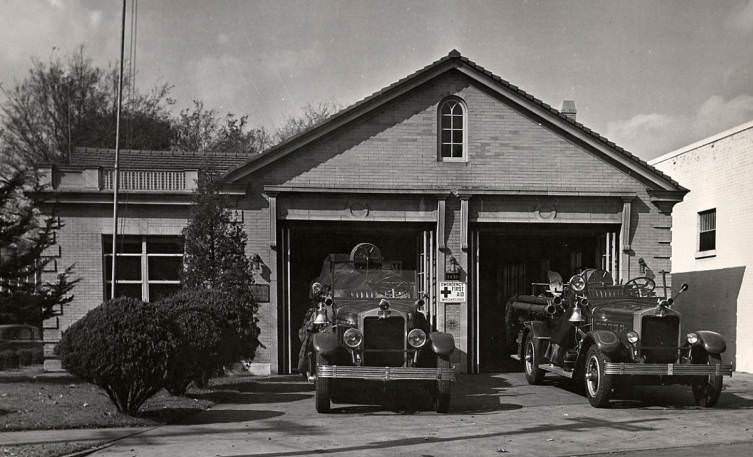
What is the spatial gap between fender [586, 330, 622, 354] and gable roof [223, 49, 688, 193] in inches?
283

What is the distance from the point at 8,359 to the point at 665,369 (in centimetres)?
1440

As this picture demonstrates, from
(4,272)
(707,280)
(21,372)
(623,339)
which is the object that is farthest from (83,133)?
(623,339)

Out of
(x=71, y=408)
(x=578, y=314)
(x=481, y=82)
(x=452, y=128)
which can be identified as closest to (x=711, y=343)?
(x=578, y=314)

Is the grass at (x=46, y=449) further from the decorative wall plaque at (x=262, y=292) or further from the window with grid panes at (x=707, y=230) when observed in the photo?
the window with grid panes at (x=707, y=230)

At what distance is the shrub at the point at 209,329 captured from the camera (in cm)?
1308

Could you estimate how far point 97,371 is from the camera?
34.6 feet

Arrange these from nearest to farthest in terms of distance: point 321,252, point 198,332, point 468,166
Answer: point 198,332, point 468,166, point 321,252

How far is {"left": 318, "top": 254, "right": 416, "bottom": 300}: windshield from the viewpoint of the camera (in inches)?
575

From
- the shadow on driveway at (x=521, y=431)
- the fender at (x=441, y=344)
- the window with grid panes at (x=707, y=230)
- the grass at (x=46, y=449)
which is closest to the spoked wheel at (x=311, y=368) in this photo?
the fender at (x=441, y=344)

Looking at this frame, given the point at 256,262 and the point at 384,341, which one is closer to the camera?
the point at 384,341

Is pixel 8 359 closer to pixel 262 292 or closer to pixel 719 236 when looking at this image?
pixel 262 292

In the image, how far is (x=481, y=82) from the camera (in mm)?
19188

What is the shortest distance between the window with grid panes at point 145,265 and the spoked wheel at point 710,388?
11.7 meters

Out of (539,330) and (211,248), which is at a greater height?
(211,248)
